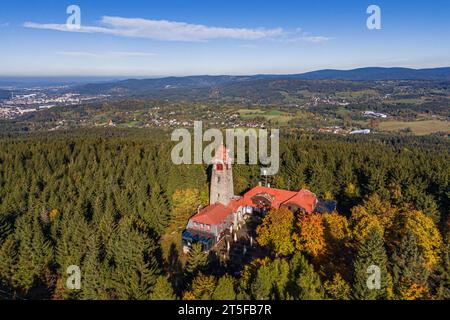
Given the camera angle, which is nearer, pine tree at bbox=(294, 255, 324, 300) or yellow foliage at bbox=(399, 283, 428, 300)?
pine tree at bbox=(294, 255, 324, 300)

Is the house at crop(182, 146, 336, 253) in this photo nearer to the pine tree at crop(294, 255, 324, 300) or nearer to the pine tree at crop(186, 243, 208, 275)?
the pine tree at crop(186, 243, 208, 275)

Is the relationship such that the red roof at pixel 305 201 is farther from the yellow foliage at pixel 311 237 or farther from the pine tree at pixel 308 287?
the pine tree at pixel 308 287

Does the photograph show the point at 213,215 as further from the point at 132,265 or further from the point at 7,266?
the point at 7,266

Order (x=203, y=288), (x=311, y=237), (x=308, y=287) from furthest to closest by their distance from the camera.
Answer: (x=311, y=237) → (x=203, y=288) → (x=308, y=287)

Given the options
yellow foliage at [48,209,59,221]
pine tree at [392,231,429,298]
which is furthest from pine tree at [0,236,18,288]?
pine tree at [392,231,429,298]

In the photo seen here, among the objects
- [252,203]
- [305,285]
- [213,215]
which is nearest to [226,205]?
[252,203]

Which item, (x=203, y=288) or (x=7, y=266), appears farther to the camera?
(x=7, y=266)
